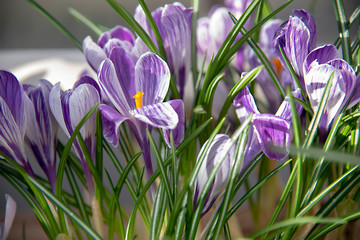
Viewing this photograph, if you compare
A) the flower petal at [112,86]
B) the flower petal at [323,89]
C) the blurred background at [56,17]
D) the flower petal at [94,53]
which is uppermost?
the blurred background at [56,17]

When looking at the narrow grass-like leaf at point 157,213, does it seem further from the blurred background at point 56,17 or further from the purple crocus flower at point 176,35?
the blurred background at point 56,17

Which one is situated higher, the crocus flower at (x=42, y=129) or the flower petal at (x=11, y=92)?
the flower petal at (x=11, y=92)

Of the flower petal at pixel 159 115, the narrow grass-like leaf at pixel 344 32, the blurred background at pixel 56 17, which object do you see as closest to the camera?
the flower petal at pixel 159 115

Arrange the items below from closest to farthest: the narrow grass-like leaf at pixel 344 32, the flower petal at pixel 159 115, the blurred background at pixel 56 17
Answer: the flower petal at pixel 159 115 → the narrow grass-like leaf at pixel 344 32 → the blurred background at pixel 56 17

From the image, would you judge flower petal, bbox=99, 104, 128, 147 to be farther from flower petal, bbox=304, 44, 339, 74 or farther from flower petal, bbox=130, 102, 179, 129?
flower petal, bbox=304, 44, 339, 74

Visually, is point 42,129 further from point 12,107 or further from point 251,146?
point 251,146

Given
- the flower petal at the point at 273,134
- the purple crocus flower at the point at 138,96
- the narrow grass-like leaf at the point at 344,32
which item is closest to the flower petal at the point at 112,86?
the purple crocus flower at the point at 138,96

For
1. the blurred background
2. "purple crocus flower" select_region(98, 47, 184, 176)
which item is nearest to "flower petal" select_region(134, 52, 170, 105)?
"purple crocus flower" select_region(98, 47, 184, 176)

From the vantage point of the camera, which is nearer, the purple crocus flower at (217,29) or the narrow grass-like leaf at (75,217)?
the narrow grass-like leaf at (75,217)
